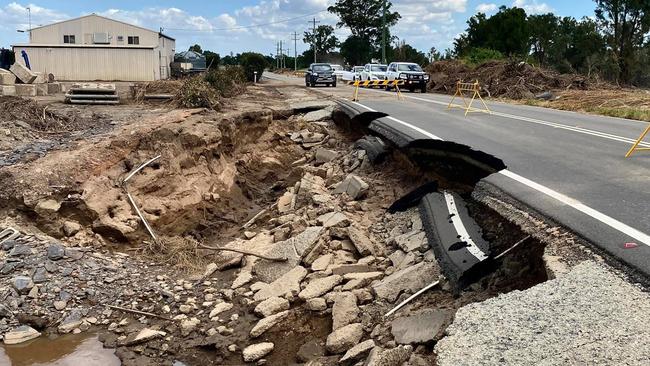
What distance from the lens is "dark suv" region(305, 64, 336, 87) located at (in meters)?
38.0

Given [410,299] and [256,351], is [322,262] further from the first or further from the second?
[410,299]

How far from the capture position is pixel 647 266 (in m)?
4.18

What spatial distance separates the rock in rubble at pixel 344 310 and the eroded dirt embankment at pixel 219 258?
0.6 inches

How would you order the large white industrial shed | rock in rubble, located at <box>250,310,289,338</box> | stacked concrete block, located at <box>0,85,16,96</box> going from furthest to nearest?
the large white industrial shed < stacked concrete block, located at <box>0,85,16,96</box> < rock in rubble, located at <box>250,310,289,338</box>

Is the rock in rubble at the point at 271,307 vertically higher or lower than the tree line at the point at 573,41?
lower

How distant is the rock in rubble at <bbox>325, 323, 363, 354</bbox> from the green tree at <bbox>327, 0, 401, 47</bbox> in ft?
266

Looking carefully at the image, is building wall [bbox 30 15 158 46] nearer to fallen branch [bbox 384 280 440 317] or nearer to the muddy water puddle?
the muddy water puddle

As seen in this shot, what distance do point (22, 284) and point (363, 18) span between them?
81699 millimetres

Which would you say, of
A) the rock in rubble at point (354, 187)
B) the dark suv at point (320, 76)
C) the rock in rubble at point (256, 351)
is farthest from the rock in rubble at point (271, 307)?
the dark suv at point (320, 76)

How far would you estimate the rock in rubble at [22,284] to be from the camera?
730cm

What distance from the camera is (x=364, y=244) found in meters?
7.83

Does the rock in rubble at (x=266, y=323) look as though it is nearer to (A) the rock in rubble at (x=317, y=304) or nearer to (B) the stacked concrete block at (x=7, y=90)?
(A) the rock in rubble at (x=317, y=304)

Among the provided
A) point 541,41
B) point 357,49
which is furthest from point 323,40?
point 541,41

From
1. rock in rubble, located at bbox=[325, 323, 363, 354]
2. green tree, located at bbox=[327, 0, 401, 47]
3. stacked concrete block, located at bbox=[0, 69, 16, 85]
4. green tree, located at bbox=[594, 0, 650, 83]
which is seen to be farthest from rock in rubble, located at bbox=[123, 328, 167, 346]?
green tree, located at bbox=[327, 0, 401, 47]
